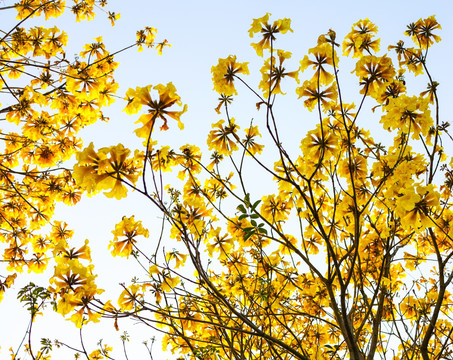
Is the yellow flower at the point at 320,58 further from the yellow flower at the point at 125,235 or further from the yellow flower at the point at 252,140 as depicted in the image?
the yellow flower at the point at 125,235

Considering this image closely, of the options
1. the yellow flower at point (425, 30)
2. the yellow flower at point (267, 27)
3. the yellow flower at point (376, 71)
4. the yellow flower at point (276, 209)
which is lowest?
the yellow flower at point (276, 209)

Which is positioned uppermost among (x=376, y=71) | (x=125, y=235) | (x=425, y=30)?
(x=425, y=30)

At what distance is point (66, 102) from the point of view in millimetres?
4629

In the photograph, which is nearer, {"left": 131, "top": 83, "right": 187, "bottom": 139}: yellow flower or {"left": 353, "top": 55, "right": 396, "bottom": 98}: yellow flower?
{"left": 131, "top": 83, "right": 187, "bottom": 139}: yellow flower

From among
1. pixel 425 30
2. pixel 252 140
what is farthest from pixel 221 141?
pixel 425 30

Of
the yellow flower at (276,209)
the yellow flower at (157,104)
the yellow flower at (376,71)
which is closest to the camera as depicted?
the yellow flower at (157,104)

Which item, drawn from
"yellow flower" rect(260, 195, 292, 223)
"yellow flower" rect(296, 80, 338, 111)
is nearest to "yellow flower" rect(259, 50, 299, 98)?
"yellow flower" rect(296, 80, 338, 111)

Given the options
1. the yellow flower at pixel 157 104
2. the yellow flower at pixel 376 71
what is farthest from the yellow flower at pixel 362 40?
the yellow flower at pixel 157 104

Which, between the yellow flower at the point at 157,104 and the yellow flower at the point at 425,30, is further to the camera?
the yellow flower at the point at 425,30

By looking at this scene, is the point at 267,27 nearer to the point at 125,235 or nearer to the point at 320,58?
the point at 320,58

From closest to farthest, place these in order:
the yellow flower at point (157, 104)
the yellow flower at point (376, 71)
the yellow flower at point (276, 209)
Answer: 1. the yellow flower at point (157, 104)
2. the yellow flower at point (376, 71)
3. the yellow flower at point (276, 209)

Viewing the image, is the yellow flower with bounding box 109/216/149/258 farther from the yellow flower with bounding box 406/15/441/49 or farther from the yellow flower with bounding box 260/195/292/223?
the yellow flower with bounding box 406/15/441/49

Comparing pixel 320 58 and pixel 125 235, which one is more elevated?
pixel 320 58

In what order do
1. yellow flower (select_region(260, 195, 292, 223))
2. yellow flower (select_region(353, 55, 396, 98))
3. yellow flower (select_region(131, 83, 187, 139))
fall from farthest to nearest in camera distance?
yellow flower (select_region(260, 195, 292, 223)) → yellow flower (select_region(353, 55, 396, 98)) → yellow flower (select_region(131, 83, 187, 139))
